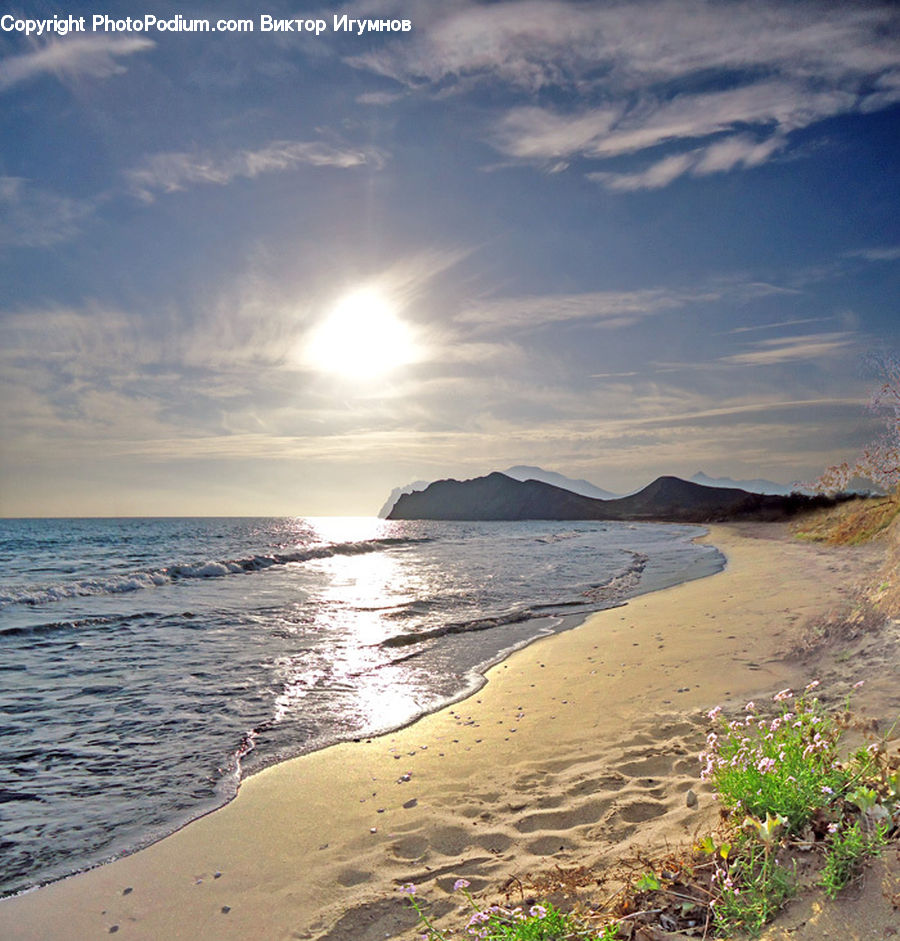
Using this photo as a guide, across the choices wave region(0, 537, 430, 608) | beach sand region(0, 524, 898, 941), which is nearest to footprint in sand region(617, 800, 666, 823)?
beach sand region(0, 524, 898, 941)

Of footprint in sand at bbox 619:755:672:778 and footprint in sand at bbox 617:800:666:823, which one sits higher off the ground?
footprint in sand at bbox 617:800:666:823

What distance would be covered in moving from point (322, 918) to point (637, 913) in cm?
194

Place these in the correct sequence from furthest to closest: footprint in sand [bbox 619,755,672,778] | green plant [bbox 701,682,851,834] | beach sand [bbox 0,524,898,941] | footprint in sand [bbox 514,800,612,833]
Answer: footprint in sand [bbox 619,755,672,778]
footprint in sand [bbox 514,800,612,833]
beach sand [bbox 0,524,898,941]
green plant [bbox 701,682,851,834]

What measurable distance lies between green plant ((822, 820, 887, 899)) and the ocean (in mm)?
4617

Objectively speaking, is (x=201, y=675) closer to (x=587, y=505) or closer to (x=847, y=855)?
(x=847, y=855)

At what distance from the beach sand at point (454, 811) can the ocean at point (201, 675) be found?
490 mm

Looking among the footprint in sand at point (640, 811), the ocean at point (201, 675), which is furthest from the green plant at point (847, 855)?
the ocean at point (201, 675)

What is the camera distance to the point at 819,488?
2638cm

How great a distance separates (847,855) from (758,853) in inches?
15.7

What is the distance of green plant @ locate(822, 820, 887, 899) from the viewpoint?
8.65 feet

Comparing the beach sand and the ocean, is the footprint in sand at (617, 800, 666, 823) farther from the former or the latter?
the ocean

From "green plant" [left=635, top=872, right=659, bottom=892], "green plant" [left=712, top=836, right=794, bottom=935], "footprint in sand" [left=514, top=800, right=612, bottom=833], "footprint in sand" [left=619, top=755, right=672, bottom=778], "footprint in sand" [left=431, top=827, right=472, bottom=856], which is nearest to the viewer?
"green plant" [left=712, top=836, right=794, bottom=935]

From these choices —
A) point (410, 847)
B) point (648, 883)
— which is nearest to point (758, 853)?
point (648, 883)

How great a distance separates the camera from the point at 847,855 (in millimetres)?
2734
